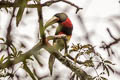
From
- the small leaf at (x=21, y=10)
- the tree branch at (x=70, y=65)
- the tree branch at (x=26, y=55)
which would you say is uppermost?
the small leaf at (x=21, y=10)

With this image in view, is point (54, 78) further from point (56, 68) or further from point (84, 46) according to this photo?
point (84, 46)

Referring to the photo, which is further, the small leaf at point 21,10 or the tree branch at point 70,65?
the tree branch at point 70,65

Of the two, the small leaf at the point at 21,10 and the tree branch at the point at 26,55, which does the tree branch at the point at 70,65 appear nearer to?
the tree branch at the point at 26,55

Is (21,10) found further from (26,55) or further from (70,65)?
(70,65)

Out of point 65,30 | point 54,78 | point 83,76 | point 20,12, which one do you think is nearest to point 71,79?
point 83,76

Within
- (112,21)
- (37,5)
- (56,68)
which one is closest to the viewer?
(112,21)

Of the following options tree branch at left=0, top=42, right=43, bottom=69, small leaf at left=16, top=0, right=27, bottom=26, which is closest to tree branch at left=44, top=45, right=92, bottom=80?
tree branch at left=0, top=42, right=43, bottom=69

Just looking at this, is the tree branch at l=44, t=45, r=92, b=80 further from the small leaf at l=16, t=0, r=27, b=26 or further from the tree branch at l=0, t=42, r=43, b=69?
the small leaf at l=16, t=0, r=27, b=26

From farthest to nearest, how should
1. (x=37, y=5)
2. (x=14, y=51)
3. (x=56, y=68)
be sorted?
(x=14, y=51) < (x=56, y=68) < (x=37, y=5)

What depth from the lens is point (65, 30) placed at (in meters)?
1.56

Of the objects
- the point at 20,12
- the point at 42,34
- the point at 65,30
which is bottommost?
the point at 65,30

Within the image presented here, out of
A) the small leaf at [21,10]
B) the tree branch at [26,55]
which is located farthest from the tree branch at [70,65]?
the small leaf at [21,10]

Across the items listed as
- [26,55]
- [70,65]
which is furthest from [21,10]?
[70,65]

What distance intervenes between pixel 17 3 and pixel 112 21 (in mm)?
394
